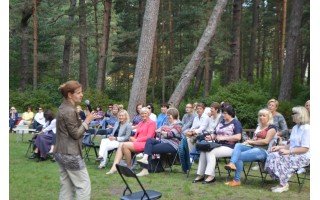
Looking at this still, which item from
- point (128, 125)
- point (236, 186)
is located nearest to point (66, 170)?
point (236, 186)

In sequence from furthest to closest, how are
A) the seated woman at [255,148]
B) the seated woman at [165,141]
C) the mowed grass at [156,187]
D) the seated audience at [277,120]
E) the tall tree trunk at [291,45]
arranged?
the tall tree trunk at [291,45], the seated audience at [277,120], the seated woman at [165,141], the seated woman at [255,148], the mowed grass at [156,187]

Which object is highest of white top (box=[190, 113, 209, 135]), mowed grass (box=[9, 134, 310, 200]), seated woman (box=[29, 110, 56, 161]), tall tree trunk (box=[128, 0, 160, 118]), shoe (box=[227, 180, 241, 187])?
tall tree trunk (box=[128, 0, 160, 118])

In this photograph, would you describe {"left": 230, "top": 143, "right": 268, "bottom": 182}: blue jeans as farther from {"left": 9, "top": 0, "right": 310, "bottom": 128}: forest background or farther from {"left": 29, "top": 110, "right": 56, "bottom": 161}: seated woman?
{"left": 9, "top": 0, "right": 310, "bottom": 128}: forest background

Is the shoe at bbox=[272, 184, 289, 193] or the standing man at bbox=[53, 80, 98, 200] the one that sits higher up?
the standing man at bbox=[53, 80, 98, 200]

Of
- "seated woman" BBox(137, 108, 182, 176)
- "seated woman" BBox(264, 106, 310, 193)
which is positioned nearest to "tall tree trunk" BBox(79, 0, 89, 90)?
"seated woman" BBox(137, 108, 182, 176)

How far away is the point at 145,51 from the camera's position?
45.1ft

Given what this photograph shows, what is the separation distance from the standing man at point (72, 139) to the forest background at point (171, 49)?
31.1 feet

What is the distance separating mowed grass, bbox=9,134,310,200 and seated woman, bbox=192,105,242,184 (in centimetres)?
22

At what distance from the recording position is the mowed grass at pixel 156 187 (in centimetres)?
620

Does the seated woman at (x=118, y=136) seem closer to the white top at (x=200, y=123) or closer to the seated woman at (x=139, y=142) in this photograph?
the seated woman at (x=139, y=142)

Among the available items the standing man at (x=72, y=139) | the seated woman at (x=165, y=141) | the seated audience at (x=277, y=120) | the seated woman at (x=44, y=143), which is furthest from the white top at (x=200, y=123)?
the standing man at (x=72, y=139)

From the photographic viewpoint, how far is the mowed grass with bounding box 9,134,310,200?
620 cm

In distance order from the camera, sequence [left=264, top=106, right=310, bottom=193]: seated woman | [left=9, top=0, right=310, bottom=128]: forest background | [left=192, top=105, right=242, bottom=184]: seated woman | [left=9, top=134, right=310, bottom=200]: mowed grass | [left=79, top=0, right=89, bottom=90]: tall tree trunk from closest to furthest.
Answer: [left=9, top=134, right=310, bottom=200]: mowed grass
[left=264, top=106, right=310, bottom=193]: seated woman
[left=192, top=105, right=242, bottom=184]: seated woman
[left=9, top=0, right=310, bottom=128]: forest background
[left=79, top=0, right=89, bottom=90]: tall tree trunk

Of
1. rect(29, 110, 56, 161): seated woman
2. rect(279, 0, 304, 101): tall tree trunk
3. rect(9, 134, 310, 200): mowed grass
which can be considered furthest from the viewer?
rect(279, 0, 304, 101): tall tree trunk
